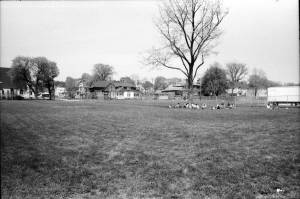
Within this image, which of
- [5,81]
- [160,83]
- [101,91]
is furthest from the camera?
[160,83]

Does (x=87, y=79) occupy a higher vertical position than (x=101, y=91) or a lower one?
higher

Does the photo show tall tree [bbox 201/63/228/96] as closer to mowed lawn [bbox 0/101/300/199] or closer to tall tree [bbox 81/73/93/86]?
tall tree [bbox 81/73/93/86]

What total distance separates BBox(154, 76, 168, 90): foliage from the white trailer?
13558cm

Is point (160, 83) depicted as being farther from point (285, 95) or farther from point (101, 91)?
point (285, 95)

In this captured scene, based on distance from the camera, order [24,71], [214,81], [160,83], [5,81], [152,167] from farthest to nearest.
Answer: [160,83] → [214,81] → [5,81] → [24,71] → [152,167]

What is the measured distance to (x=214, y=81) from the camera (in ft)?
301

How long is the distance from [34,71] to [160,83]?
114 meters

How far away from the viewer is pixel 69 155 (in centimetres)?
741

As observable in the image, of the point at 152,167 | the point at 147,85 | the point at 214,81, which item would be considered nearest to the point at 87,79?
the point at 147,85

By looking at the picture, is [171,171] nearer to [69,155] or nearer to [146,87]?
[69,155]

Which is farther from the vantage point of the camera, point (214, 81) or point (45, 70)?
point (214, 81)

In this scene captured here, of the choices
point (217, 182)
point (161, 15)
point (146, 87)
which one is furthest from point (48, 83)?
point (146, 87)

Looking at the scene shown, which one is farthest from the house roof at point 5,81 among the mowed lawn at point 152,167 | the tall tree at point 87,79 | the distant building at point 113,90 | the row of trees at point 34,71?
the mowed lawn at point 152,167

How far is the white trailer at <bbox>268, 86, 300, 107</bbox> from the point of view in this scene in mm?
37812
